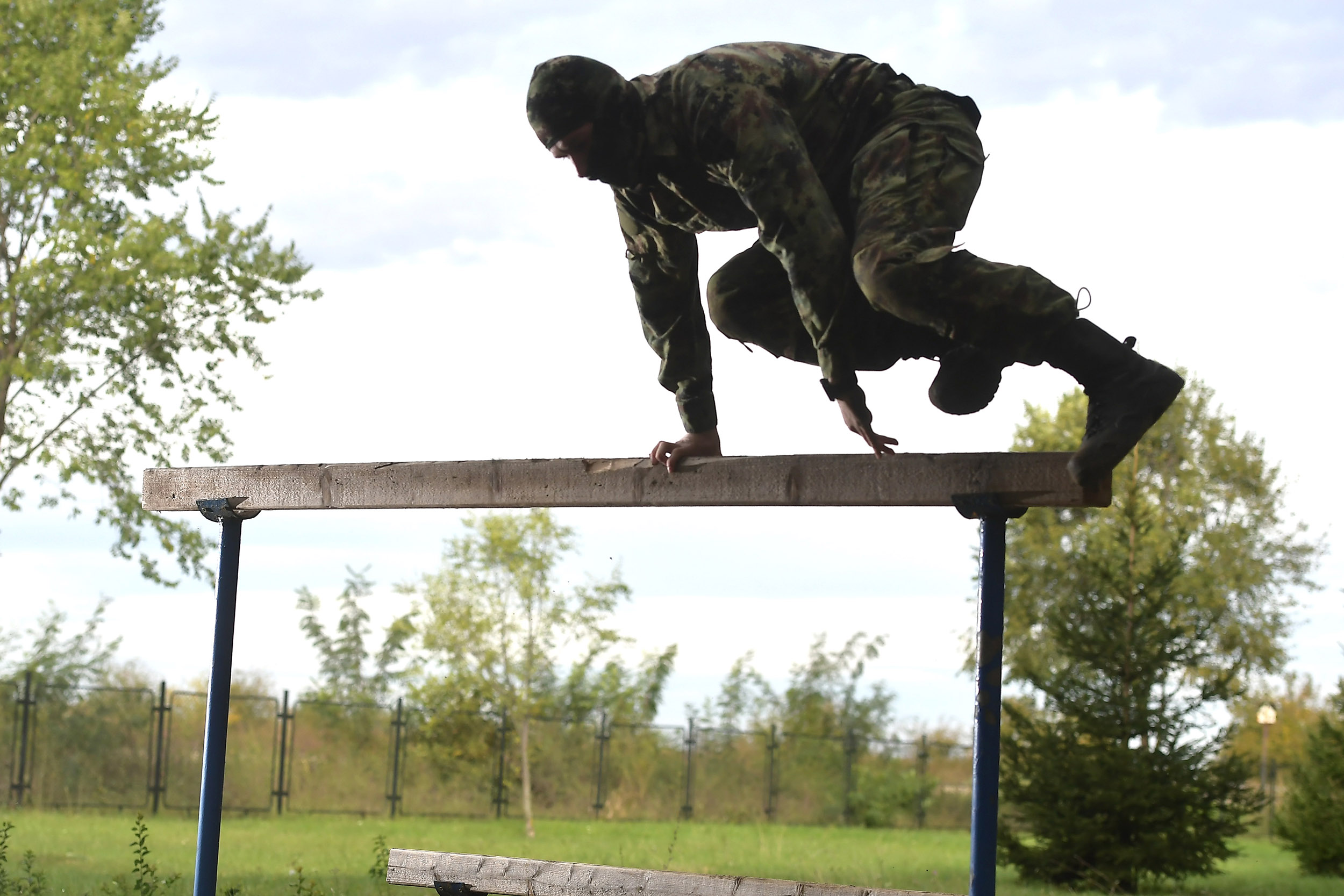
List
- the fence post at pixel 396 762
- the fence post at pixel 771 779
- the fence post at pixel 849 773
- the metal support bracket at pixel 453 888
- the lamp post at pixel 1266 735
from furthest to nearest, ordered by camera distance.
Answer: the lamp post at pixel 1266 735
the fence post at pixel 849 773
the fence post at pixel 771 779
the fence post at pixel 396 762
the metal support bracket at pixel 453 888

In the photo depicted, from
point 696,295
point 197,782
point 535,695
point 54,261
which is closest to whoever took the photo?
point 696,295

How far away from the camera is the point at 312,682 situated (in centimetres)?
2275

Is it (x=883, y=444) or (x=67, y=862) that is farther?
(x=67, y=862)

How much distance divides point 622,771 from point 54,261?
453 inches

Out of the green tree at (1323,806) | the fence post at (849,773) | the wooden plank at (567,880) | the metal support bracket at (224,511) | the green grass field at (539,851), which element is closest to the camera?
the wooden plank at (567,880)

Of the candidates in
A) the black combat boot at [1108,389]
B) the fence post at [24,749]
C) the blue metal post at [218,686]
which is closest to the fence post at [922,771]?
the fence post at [24,749]

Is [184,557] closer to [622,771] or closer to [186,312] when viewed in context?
[186,312]

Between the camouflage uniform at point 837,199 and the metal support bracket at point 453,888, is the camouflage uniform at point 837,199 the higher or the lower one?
the higher one

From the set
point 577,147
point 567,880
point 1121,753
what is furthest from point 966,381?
point 1121,753

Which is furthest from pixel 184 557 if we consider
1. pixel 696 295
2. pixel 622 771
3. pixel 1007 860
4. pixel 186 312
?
pixel 696 295

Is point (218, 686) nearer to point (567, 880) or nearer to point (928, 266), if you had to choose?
point (567, 880)

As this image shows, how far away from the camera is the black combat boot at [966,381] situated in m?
3.25

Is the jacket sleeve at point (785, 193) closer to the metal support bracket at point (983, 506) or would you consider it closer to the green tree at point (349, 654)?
the metal support bracket at point (983, 506)

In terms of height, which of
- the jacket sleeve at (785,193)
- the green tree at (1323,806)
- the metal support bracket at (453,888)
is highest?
the jacket sleeve at (785,193)
